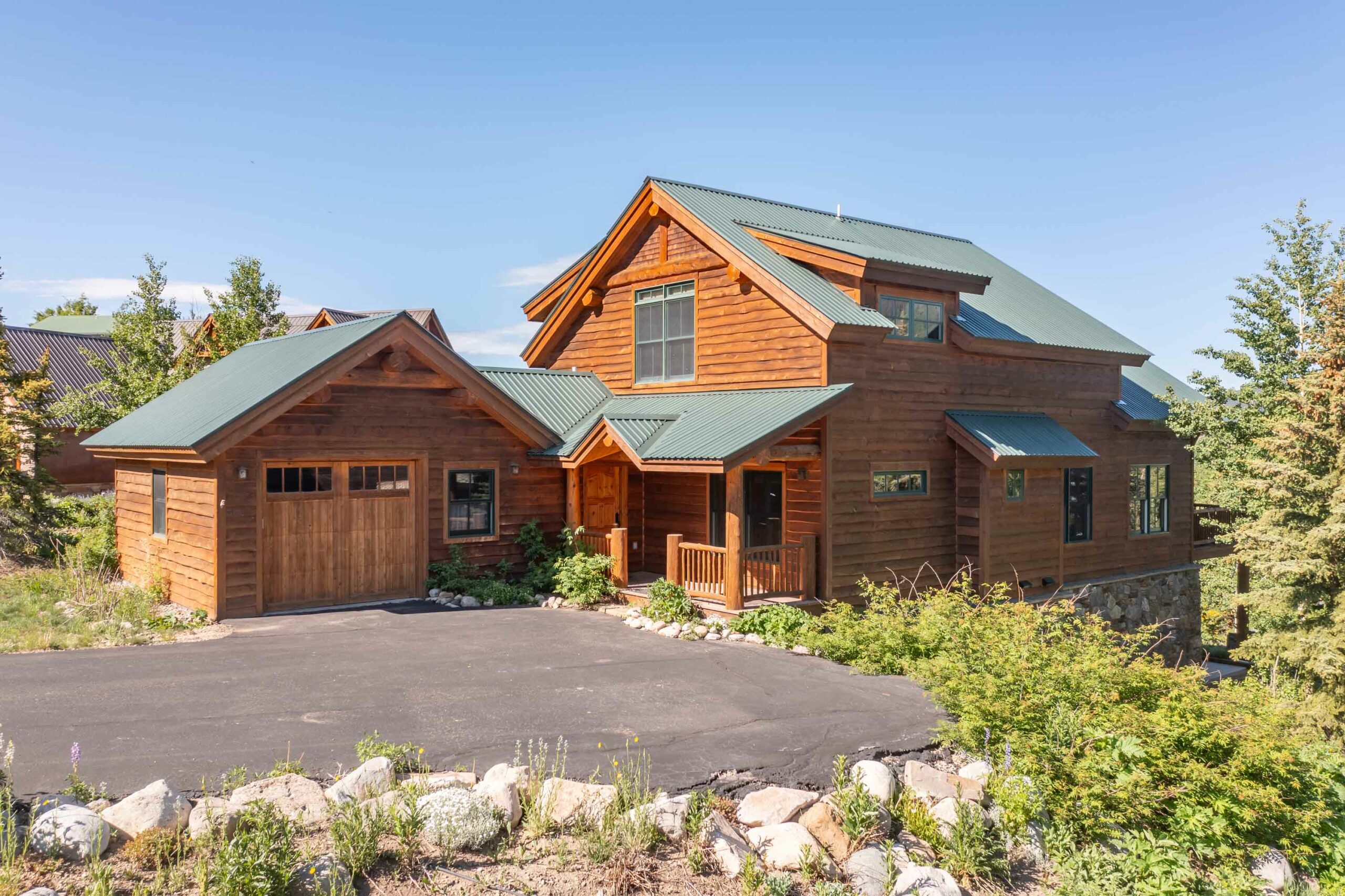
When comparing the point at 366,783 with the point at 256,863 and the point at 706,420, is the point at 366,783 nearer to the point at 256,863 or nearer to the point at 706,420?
the point at 256,863

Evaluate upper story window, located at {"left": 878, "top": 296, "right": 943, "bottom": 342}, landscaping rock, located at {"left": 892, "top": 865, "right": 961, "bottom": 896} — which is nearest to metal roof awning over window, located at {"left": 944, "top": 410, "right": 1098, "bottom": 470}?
upper story window, located at {"left": 878, "top": 296, "right": 943, "bottom": 342}

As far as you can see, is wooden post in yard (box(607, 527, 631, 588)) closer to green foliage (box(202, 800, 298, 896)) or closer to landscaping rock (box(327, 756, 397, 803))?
landscaping rock (box(327, 756, 397, 803))

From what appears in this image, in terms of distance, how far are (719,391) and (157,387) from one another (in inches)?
680

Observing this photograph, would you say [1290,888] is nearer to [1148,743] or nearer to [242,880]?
[1148,743]

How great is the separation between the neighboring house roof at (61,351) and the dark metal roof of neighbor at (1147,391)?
131 feet

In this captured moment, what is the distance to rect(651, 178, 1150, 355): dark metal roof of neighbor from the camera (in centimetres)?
1634

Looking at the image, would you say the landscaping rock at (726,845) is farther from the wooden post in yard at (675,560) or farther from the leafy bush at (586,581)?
the leafy bush at (586,581)

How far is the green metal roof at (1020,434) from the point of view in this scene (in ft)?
55.6

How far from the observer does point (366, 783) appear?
6949mm

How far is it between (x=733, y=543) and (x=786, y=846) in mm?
7645

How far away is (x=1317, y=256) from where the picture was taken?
800 inches

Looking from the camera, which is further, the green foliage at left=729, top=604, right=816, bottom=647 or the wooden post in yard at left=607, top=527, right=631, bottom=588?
the wooden post in yard at left=607, top=527, right=631, bottom=588

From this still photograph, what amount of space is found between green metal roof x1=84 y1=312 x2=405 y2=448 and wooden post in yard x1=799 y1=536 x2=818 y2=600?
7.56m

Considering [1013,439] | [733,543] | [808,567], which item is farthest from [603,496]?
[1013,439]
